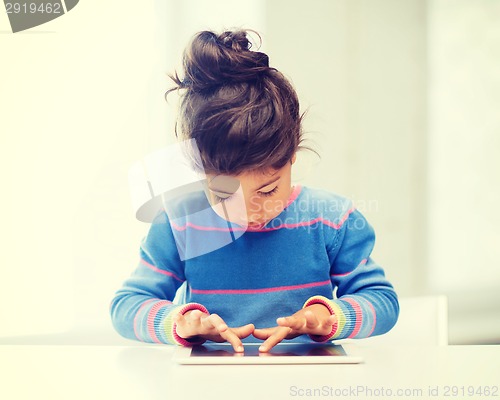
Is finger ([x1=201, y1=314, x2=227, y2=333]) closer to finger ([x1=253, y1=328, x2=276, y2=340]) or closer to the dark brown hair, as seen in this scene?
finger ([x1=253, y1=328, x2=276, y2=340])

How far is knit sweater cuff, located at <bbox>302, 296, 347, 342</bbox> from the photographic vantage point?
0.83m

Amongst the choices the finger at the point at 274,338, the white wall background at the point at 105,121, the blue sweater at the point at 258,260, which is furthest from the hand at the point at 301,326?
the white wall background at the point at 105,121

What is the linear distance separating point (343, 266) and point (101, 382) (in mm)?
414

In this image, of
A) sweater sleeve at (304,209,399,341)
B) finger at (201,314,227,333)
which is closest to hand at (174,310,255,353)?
finger at (201,314,227,333)

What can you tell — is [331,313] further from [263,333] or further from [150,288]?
[150,288]

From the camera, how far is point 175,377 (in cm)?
66

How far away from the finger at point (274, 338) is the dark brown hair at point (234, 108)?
0.70 ft

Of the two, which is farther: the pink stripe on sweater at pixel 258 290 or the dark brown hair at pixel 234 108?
the pink stripe on sweater at pixel 258 290

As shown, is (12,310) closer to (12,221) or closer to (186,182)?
(12,221)

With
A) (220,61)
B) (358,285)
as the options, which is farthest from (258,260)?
(220,61)

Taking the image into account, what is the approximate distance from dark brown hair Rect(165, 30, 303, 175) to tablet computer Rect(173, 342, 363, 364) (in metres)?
0.23

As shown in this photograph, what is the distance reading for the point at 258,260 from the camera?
3.16ft

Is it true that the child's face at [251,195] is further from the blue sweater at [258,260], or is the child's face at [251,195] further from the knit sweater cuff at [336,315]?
the knit sweater cuff at [336,315]

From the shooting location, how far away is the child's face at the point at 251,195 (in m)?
0.87
